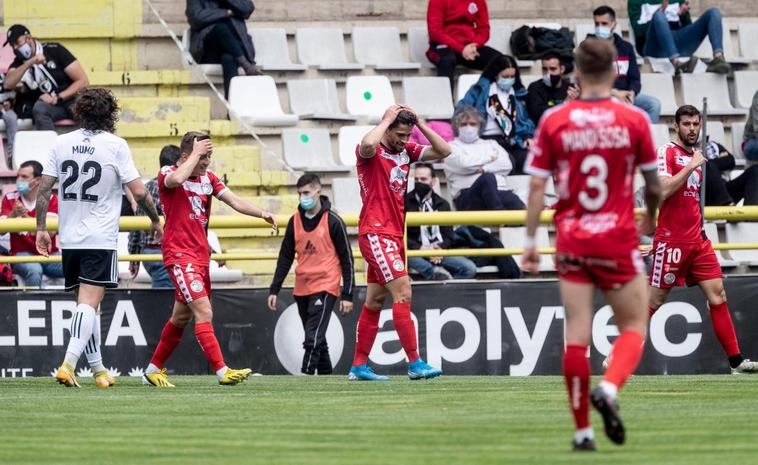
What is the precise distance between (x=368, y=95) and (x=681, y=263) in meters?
7.23

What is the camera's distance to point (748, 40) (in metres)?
21.6

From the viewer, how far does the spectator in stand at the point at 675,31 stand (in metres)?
20.6

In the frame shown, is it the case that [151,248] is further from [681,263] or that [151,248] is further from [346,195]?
[681,263]

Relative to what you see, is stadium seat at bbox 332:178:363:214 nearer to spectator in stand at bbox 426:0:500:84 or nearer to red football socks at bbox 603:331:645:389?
Answer: spectator in stand at bbox 426:0:500:84

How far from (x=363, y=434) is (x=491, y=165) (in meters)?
10.0

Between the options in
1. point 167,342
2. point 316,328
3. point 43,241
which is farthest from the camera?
point 316,328

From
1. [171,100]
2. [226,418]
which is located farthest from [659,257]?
[171,100]

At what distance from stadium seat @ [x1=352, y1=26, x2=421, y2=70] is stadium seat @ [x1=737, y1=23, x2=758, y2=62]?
15.7ft

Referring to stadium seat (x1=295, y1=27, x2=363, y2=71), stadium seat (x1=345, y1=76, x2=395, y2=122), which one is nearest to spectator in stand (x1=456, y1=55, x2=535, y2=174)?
stadium seat (x1=345, y1=76, x2=395, y2=122)

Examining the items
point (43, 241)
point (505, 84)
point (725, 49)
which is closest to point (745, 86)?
point (725, 49)

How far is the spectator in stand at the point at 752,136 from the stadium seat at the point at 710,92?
1.26 m

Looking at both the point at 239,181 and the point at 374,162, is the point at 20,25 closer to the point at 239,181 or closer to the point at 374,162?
the point at 239,181

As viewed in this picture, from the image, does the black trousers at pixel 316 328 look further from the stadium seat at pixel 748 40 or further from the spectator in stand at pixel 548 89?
the stadium seat at pixel 748 40

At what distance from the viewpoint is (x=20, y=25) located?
1794 cm
